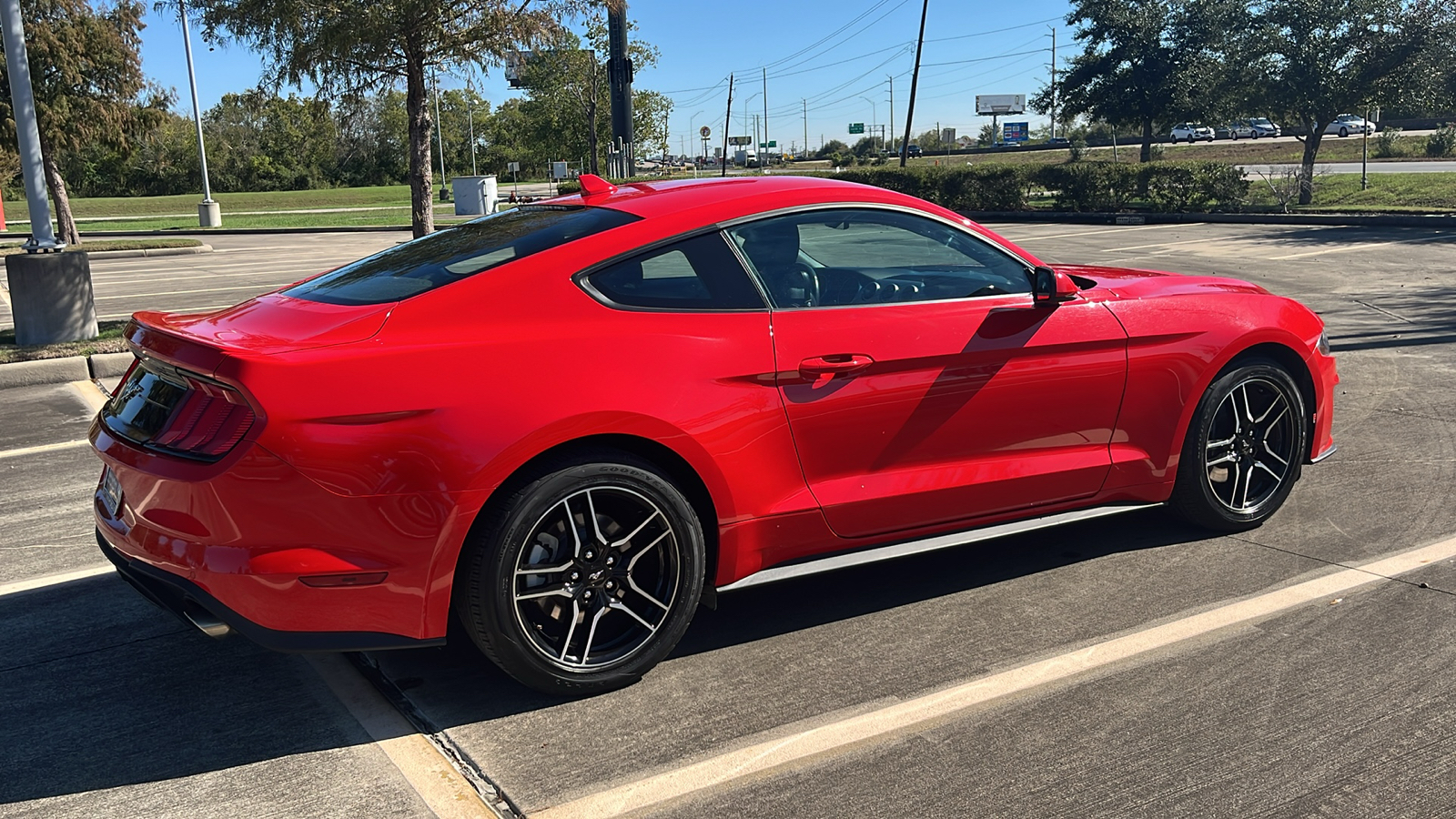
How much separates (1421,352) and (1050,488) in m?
6.59

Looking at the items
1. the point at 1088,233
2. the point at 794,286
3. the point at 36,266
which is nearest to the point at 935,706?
the point at 794,286

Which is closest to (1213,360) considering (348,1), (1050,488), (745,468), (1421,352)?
(1050,488)

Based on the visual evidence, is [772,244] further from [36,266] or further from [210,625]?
[36,266]

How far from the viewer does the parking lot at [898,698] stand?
2.93 meters

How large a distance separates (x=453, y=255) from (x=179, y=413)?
1046 millimetres

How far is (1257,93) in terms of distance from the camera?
27641mm

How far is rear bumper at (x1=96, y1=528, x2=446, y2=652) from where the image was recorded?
3.08 m

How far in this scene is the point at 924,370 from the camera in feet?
12.8

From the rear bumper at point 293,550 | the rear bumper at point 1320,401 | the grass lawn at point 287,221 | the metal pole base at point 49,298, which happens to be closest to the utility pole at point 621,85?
the grass lawn at point 287,221

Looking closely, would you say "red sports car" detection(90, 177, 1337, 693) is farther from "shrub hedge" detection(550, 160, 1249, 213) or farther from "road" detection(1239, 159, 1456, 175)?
"road" detection(1239, 159, 1456, 175)

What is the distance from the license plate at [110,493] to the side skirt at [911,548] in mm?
1871

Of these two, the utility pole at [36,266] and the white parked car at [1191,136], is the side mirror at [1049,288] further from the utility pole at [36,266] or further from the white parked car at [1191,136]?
the white parked car at [1191,136]

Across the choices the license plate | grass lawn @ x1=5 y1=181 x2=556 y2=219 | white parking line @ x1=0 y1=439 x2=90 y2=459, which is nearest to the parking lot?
the license plate

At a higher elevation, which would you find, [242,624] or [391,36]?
[391,36]
